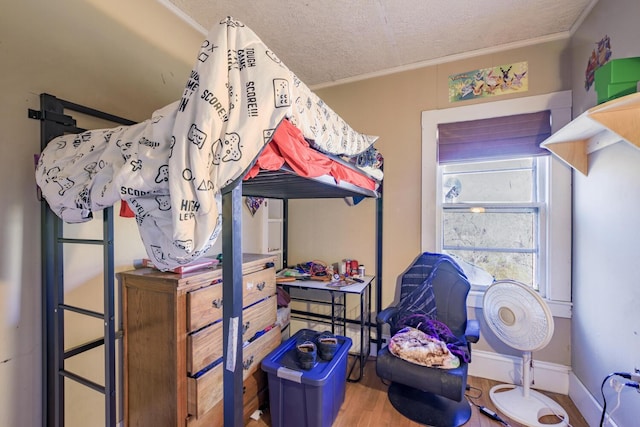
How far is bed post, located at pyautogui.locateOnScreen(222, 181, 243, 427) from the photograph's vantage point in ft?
2.73

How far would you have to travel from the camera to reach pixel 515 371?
7.00 feet

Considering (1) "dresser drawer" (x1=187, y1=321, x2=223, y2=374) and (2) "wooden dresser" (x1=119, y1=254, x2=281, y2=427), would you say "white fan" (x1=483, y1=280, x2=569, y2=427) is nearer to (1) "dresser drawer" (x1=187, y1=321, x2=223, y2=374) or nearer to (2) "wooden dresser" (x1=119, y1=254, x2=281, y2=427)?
(2) "wooden dresser" (x1=119, y1=254, x2=281, y2=427)

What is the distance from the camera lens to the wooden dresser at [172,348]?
137cm

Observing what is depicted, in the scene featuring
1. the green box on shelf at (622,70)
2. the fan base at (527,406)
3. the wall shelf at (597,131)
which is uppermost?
the green box on shelf at (622,70)

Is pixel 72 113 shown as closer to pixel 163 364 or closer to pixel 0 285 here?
pixel 0 285

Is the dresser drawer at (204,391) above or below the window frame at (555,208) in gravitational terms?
below

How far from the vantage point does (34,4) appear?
125cm

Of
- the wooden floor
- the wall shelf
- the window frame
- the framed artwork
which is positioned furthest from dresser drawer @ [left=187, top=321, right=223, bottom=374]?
the framed artwork

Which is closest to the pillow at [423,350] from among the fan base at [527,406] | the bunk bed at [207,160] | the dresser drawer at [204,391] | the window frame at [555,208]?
the fan base at [527,406]

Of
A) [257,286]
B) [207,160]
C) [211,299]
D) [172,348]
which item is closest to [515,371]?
[257,286]

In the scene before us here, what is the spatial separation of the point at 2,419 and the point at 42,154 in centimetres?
117

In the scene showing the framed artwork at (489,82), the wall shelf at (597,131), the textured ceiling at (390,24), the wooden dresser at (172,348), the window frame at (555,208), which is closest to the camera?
the wall shelf at (597,131)

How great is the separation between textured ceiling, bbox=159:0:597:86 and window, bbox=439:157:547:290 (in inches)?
38.2

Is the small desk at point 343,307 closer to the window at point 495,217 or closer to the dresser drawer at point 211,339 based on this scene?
the dresser drawer at point 211,339
